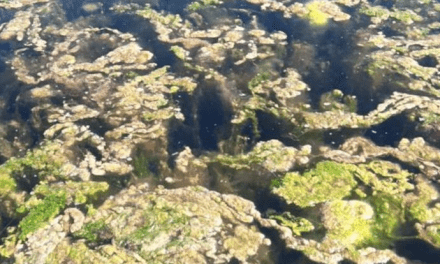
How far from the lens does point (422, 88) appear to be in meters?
21.1

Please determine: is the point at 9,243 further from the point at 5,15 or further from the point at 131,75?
the point at 5,15

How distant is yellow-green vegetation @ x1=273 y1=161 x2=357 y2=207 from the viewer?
15.6 meters

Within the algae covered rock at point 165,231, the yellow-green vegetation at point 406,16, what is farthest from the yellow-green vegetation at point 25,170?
the yellow-green vegetation at point 406,16

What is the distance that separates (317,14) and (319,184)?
14.5m

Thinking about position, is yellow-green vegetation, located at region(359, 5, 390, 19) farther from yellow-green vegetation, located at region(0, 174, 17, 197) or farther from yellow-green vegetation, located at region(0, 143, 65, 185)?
yellow-green vegetation, located at region(0, 174, 17, 197)

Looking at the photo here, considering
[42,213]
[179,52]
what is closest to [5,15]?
[179,52]

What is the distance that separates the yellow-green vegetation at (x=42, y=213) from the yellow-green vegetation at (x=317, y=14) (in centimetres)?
1786

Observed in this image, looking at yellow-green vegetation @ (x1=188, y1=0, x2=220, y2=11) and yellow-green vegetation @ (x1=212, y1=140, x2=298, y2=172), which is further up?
yellow-green vegetation @ (x1=188, y1=0, x2=220, y2=11)

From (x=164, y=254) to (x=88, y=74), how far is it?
1203cm

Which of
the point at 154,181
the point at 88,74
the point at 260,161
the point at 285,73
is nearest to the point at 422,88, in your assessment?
the point at 285,73

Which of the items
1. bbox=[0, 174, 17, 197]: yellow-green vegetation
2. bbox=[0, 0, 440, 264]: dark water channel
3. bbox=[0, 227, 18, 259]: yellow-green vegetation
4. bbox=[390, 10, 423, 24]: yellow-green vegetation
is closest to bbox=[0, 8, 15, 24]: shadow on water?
bbox=[0, 0, 440, 264]: dark water channel

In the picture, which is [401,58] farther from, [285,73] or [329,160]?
[329,160]

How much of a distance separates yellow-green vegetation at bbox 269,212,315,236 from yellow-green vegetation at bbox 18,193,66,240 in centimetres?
715

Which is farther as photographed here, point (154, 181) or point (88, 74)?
point (88, 74)
